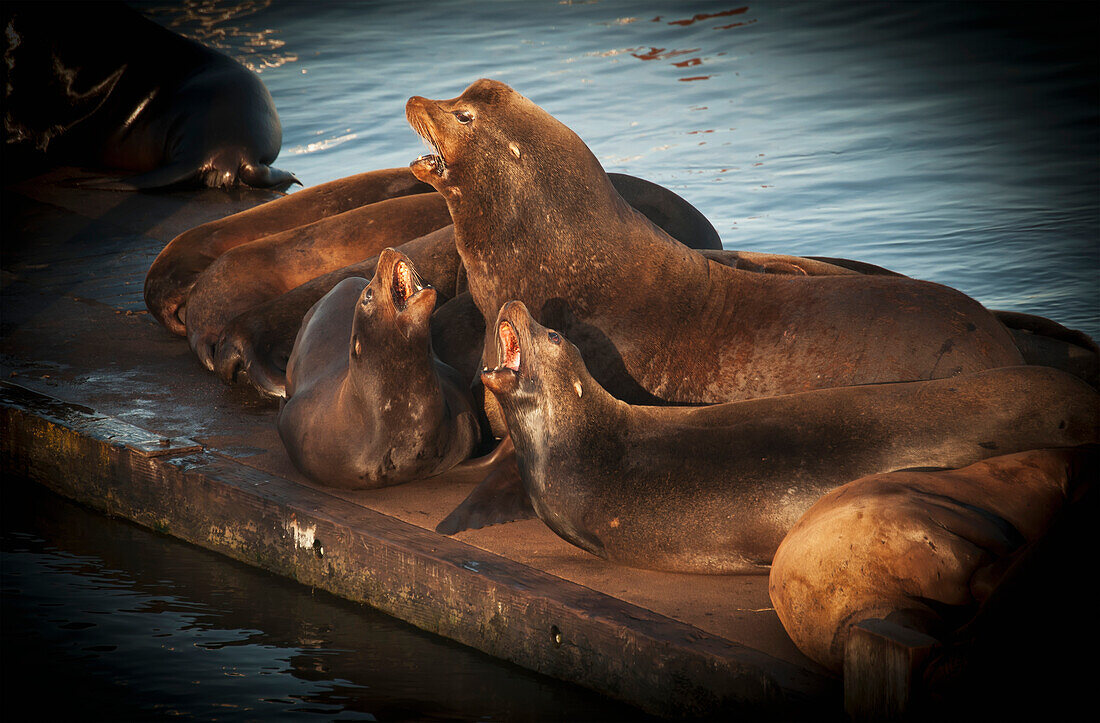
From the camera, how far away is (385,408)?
4363mm

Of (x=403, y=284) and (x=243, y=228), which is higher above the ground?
(x=403, y=284)

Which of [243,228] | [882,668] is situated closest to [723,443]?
[882,668]

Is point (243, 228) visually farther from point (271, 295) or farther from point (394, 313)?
point (394, 313)

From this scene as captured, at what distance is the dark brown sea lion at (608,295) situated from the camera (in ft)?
14.7

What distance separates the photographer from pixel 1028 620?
2.75 metres

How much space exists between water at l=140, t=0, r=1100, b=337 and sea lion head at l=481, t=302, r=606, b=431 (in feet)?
13.5

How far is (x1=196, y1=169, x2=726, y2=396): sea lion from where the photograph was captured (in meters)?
5.65

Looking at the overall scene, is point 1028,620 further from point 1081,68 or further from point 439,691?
point 1081,68

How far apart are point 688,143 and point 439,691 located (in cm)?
1083

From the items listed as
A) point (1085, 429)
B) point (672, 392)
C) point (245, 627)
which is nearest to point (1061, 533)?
point (1085, 429)

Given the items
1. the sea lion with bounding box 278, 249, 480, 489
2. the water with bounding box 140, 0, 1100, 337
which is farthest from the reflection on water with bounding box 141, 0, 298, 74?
the sea lion with bounding box 278, 249, 480, 489

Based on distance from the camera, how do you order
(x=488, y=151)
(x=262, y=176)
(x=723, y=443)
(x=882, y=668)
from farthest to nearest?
(x=262, y=176) → (x=488, y=151) → (x=723, y=443) → (x=882, y=668)

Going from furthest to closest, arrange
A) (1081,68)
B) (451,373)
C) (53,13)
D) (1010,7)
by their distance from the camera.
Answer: (1010,7) < (1081,68) < (53,13) < (451,373)

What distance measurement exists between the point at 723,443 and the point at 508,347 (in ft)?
2.47
